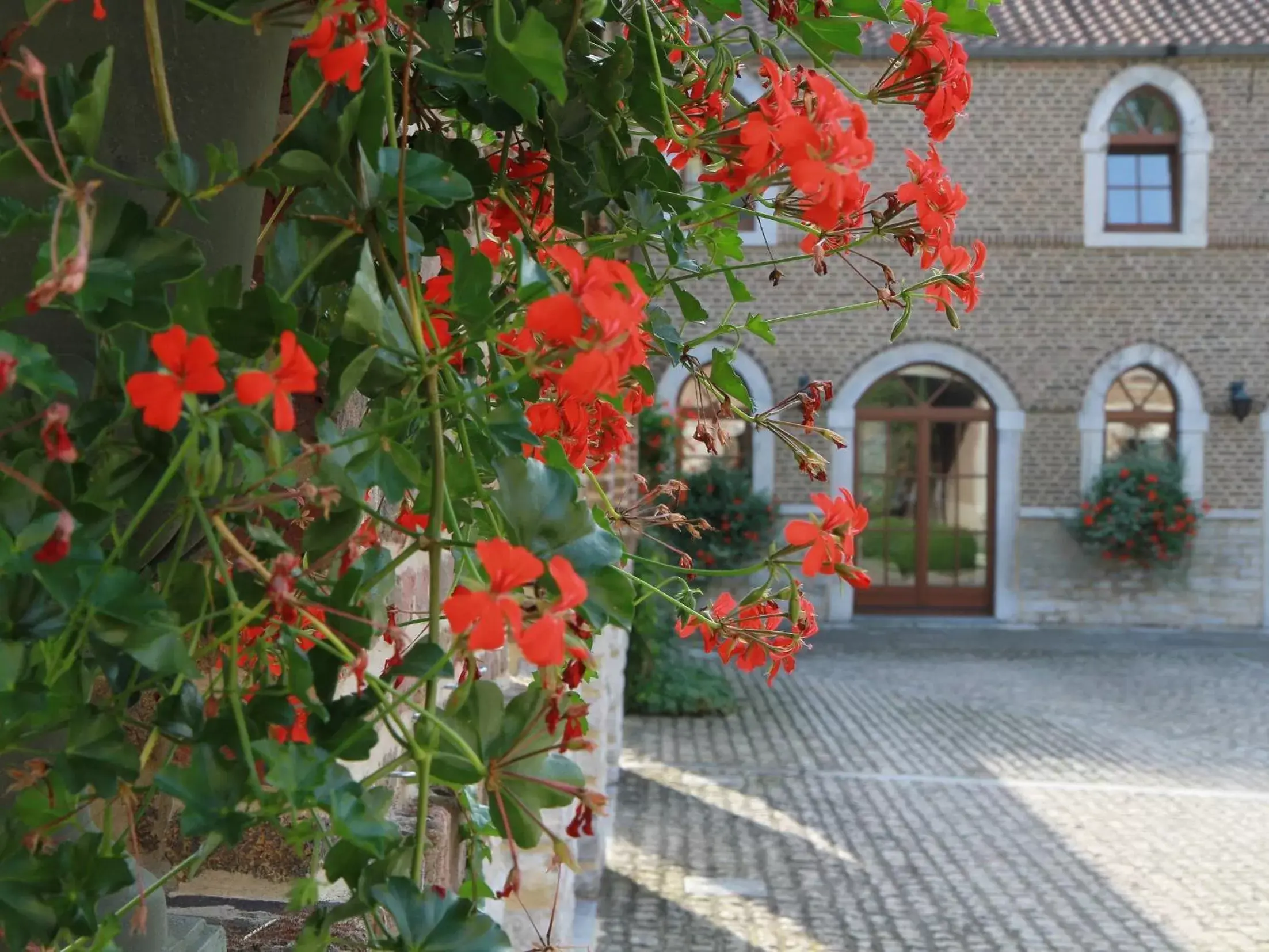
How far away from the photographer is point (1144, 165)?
12.4 metres

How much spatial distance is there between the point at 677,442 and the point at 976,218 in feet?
14.3

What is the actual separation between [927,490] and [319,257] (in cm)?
1237

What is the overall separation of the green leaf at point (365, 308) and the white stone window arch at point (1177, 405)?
40.7ft

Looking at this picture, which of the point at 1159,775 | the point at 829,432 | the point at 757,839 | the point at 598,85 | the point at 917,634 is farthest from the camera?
the point at 917,634

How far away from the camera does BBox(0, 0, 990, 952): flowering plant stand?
1.59ft

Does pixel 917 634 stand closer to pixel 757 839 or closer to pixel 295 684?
pixel 757 839

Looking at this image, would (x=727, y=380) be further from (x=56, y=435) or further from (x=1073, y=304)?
(x=1073, y=304)

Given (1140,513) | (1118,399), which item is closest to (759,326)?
(1140,513)

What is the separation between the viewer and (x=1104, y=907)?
4688 millimetres

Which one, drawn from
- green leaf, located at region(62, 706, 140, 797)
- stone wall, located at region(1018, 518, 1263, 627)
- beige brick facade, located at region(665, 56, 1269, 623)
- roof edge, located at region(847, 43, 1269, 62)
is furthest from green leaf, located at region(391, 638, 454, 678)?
stone wall, located at region(1018, 518, 1263, 627)

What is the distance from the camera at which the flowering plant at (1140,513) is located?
11.7 metres

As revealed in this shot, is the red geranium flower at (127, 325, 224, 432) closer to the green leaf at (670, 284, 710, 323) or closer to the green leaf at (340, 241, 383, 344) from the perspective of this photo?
the green leaf at (340, 241, 383, 344)

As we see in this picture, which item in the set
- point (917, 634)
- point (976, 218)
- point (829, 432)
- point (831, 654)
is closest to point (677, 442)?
point (831, 654)

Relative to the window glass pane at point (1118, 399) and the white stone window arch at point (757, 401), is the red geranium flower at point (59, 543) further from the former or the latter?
the window glass pane at point (1118, 399)
